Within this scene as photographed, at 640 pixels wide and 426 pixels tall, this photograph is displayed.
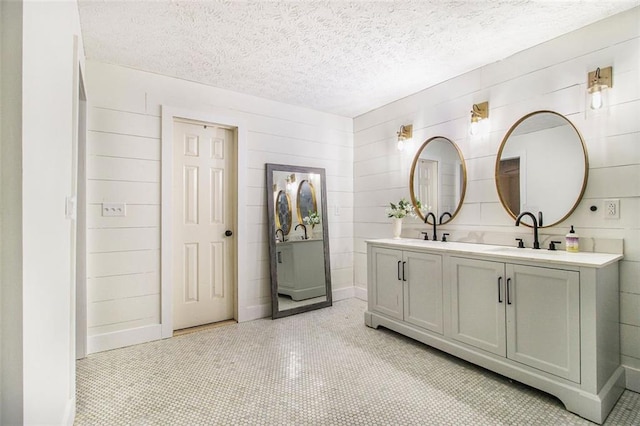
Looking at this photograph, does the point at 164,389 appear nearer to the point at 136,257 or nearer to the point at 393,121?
the point at 136,257

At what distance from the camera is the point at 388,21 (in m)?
2.21

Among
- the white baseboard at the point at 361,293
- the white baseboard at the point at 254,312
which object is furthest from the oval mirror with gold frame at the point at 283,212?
the white baseboard at the point at 361,293

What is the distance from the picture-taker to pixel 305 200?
3865mm

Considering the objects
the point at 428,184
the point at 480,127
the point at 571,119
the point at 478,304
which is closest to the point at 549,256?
the point at 478,304

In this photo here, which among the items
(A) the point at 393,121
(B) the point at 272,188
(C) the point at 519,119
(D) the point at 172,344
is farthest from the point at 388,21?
(D) the point at 172,344

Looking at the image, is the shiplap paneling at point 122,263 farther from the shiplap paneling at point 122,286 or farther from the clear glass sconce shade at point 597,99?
the clear glass sconce shade at point 597,99

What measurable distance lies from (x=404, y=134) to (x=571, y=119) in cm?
157

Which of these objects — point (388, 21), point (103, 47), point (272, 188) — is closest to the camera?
point (388, 21)

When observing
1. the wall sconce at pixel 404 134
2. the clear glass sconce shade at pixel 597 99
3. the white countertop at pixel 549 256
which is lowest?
the white countertop at pixel 549 256

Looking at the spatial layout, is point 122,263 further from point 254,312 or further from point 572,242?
point 572,242

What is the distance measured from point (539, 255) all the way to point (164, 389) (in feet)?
8.60

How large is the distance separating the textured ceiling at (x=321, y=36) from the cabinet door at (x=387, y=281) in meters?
1.74

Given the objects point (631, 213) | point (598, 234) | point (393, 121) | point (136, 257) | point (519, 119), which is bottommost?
point (136, 257)

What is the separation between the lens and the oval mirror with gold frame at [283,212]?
365 centimetres
